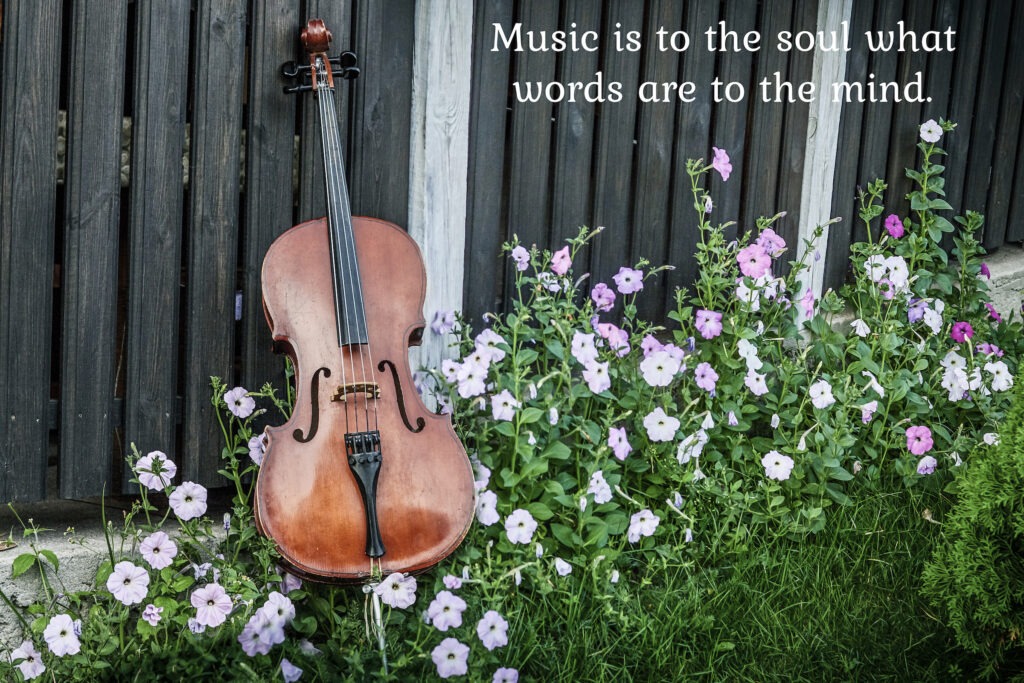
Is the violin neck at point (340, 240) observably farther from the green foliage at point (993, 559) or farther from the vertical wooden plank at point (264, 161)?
the green foliage at point (993, 559)

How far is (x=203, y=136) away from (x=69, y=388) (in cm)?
72

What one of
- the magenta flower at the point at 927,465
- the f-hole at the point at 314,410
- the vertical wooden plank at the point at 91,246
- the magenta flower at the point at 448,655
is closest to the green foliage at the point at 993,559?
the magenta flower at the point at 927,465

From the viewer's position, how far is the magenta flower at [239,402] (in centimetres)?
261

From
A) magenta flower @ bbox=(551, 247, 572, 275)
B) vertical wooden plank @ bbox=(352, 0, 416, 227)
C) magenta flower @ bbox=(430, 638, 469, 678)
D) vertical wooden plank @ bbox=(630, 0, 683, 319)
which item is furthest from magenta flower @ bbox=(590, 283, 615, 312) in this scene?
magenta flower @ bbox=(430, 638, 469, 678)

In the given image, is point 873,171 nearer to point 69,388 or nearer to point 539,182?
point 539,182

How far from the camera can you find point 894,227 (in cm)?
385

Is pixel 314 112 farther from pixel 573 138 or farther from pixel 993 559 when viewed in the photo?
pixel 993 559

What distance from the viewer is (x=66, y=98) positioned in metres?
2.51

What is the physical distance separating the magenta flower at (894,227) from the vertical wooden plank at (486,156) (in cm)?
155

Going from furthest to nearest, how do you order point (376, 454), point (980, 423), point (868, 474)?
1. point (980, 423)
2. point (868, 474)
3. point (376, 454)

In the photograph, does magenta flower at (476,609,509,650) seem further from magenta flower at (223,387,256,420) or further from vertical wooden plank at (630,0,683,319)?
vertical wooden plank at (630,0,683,319)

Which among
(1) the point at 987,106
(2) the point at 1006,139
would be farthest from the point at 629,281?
(2) the point at 1006,139

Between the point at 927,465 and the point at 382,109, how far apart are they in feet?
6.23

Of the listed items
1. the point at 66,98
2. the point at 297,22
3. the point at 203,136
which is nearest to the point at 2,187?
the point at 66,98
